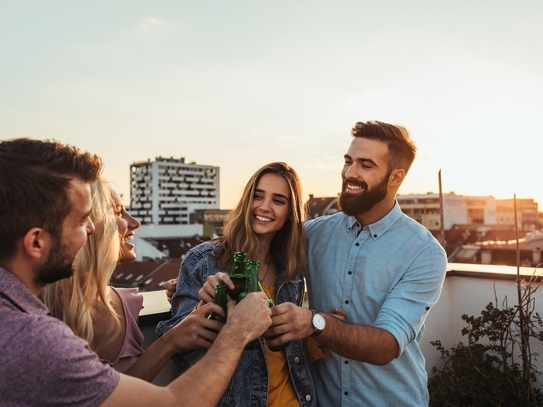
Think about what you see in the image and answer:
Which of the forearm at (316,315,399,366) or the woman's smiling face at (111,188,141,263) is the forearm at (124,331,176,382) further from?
the forearm at (316,315,399,366)

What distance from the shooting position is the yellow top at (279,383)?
2.21m

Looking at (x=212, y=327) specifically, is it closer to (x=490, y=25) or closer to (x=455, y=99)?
(x=490, y=25)

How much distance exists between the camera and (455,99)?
14000 millimetres

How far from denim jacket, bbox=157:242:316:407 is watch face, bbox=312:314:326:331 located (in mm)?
291

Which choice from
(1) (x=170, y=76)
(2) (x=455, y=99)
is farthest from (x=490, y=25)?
(1) (x=170, y=76)

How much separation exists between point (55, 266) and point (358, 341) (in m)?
1.21

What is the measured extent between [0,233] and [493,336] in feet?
12.6

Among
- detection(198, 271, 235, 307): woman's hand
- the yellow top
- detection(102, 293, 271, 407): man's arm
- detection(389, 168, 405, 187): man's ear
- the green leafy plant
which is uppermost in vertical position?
detection(389, 168, 405, 187): man's ear

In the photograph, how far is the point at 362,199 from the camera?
8.55ft

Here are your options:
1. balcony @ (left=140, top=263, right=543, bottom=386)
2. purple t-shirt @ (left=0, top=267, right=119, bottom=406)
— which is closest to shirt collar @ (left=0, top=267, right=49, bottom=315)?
purple t-shirt @ (left=0, top=267, right=119, bottom=406)

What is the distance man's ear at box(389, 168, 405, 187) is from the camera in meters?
2.72

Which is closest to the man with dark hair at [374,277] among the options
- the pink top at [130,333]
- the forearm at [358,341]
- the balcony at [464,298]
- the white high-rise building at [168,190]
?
the forearm at [358,341]

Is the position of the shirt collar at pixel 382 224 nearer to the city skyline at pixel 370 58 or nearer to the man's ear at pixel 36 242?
the city skyline at pixel 370 58

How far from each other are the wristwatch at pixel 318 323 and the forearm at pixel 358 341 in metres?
0.02
